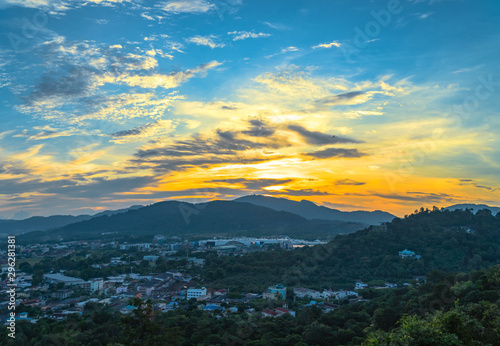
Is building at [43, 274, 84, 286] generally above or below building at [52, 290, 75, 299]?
above

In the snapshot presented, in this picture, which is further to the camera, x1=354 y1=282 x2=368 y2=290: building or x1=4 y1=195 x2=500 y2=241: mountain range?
x1=4 y1=195 x2=500 y2=241: mountain range

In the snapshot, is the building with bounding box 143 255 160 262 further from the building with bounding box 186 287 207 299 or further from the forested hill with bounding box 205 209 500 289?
the building with bounding box 186 287 207 299

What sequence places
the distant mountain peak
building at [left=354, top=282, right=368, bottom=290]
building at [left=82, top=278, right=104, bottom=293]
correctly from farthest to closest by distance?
the distant mountain peak, building at [left=82, top=278, right=104, bottom=293], building at [left=354, top=282, right=368, bottom=290]

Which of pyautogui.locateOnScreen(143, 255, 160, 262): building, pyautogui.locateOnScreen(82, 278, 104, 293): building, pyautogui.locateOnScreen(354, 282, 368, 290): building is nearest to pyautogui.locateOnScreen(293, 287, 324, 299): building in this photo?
pyautogui.locateOnScreen(354, 282, 368, 290): building

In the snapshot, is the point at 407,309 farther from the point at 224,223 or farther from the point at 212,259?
the point at 224,223

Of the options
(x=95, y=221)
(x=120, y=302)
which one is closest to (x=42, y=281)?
(x=120, y=302)

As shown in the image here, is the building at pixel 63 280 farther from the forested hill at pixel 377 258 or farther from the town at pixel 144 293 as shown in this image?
the forested hill at pixel 377 258
